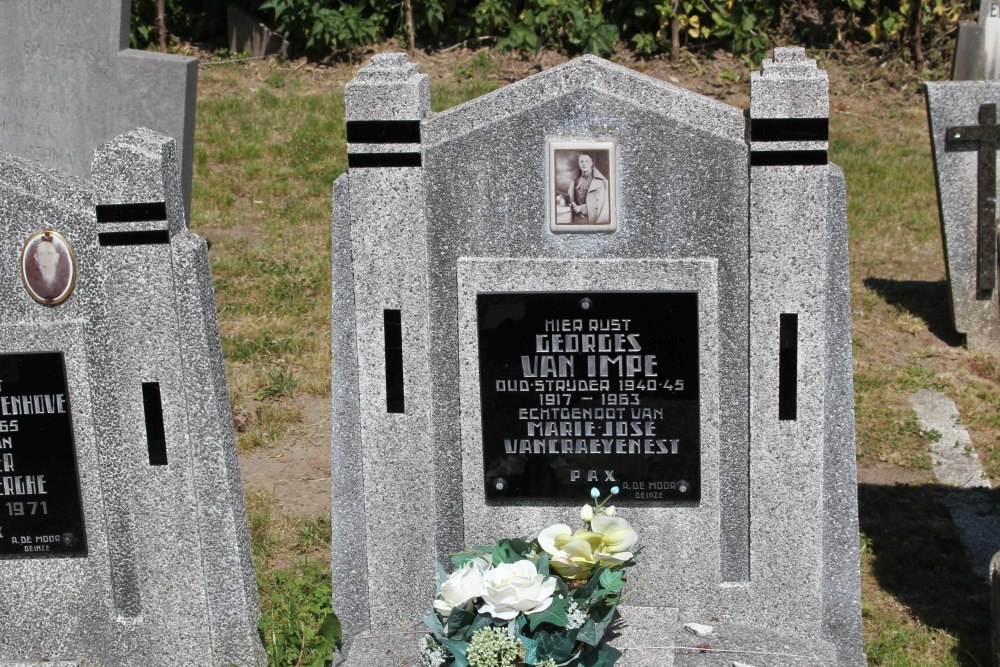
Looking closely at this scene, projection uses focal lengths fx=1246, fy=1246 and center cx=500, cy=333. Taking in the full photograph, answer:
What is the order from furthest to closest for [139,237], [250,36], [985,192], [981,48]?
[250,36] < [981,48] < [985,192] < [139,237]

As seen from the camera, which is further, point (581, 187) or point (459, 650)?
point (581, 187)

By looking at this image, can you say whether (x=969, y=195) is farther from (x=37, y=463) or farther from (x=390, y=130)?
(x=37, y=463)

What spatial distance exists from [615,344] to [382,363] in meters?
0.82

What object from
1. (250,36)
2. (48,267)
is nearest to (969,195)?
(48,267)

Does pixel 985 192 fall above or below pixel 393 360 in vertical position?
above

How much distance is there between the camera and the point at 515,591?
142 inches

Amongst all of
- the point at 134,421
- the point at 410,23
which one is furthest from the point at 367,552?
the point at 410,23

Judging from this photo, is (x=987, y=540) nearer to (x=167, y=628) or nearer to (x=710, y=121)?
(x=710, y=121)

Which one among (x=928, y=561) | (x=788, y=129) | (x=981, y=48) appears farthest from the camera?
(x=981, y=48)

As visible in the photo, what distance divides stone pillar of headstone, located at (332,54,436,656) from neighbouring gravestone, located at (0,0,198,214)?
9.55ft

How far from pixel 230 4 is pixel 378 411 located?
9.07m

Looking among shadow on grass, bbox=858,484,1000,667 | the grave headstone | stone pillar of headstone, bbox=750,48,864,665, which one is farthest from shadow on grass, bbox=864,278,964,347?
stone pillar of headstone, bbox=750,48,864,665

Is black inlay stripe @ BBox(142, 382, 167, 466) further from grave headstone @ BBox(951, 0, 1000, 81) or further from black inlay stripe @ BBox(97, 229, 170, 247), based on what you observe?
grave headstone @ BBox(951, 0, 1000, 81)

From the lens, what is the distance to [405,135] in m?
4.18
